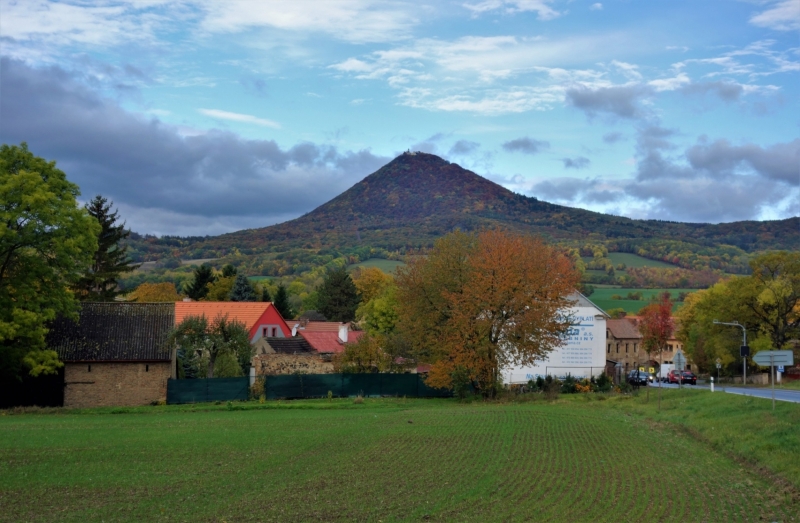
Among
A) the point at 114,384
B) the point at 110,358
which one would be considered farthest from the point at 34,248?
the point at 114,384

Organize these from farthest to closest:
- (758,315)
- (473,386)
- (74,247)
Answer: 1. (758,315)
2. (473,386)
3. (74,247)

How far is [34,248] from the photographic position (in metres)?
38.8

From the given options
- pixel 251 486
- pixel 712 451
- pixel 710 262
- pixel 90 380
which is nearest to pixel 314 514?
pixel 251 486

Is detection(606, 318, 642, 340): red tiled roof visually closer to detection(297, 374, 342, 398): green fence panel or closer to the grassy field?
detection(297, 374, 342, 398): green fence panel

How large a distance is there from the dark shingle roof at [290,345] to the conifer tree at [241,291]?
3605 centimetres

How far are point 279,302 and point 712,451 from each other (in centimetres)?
7643

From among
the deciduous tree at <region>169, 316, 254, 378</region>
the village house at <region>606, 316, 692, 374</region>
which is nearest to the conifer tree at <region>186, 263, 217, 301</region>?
the deciduous tree at <region>169, 316, 254, 378</region>

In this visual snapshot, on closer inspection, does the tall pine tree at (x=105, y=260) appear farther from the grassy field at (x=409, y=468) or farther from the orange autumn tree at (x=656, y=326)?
the orange autumn tree at (x=656, y=326)

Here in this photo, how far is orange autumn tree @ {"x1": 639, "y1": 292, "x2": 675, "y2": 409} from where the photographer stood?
111562mm

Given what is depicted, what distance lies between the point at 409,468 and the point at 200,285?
8083cm

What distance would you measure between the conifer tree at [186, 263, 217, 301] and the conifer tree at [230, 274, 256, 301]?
4.48 m

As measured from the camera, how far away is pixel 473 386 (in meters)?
50.7

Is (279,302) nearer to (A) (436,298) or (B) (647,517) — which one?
(A) (436,298)

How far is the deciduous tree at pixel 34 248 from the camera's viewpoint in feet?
122
